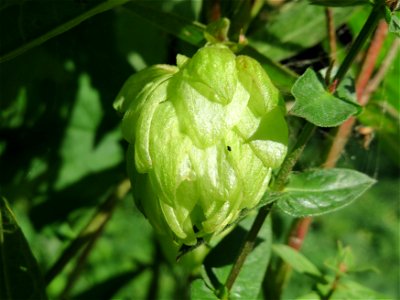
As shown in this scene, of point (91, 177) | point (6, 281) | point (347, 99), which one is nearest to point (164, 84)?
point (347, 99)

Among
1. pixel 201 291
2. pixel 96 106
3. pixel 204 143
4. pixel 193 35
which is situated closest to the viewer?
pixel 204 143

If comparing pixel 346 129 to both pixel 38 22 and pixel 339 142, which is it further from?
pixel 38 22

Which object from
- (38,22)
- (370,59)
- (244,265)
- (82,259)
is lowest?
Answer: (82,259)

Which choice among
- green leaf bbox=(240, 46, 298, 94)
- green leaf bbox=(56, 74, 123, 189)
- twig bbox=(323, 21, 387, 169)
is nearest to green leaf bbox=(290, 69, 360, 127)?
green leaf bbox=(240, 46, 298, 94)

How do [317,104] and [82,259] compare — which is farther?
[82,259]

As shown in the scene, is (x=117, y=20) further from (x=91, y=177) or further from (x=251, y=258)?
(x=251, y=258)

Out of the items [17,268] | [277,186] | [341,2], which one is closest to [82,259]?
[17,268]
